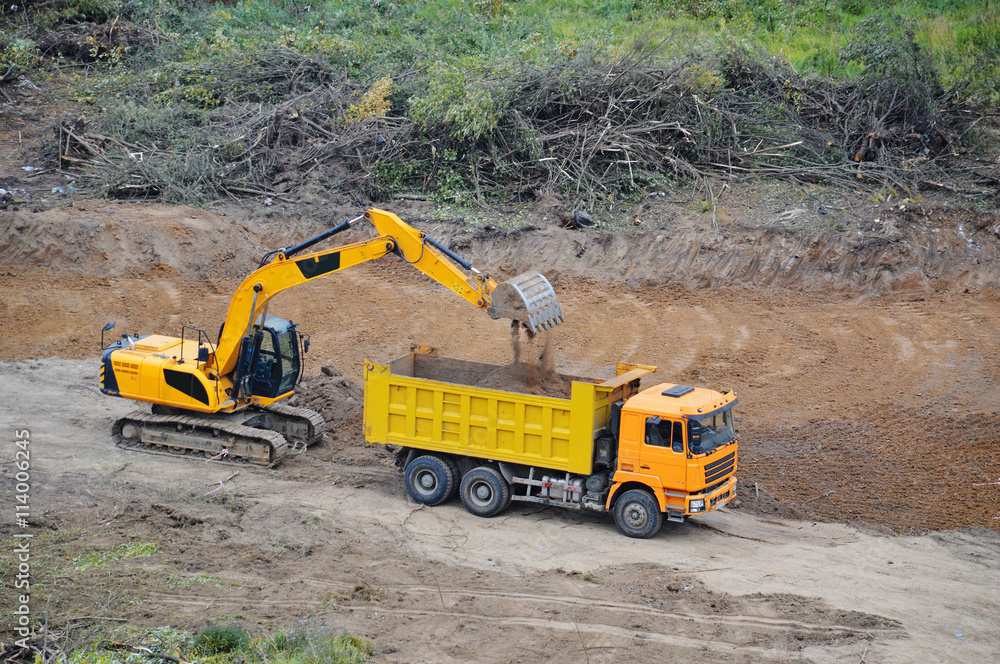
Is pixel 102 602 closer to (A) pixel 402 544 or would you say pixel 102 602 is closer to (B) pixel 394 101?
(A) pixel 402 544

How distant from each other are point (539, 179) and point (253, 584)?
1588 cm

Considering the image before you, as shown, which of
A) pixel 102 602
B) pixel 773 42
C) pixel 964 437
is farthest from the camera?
pixel 773 42

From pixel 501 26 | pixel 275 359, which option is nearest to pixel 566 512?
pixel 275 359

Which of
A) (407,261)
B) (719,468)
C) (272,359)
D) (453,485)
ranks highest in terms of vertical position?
(407,261)

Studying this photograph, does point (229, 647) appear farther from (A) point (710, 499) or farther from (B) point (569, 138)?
(B) point (569, 138)

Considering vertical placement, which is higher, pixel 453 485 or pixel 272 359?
pixel 272 359

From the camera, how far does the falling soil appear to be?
12195 millimetres

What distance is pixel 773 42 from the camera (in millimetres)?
27641

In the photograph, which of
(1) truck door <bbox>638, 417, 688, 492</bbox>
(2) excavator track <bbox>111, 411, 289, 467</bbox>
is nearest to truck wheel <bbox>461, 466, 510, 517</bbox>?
(1) truck door <bbox>638, 417, 688, 492</bbox>

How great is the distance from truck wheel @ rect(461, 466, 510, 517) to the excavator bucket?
1978mm

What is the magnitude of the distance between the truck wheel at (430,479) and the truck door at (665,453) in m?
2.62

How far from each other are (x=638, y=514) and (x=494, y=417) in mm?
2166

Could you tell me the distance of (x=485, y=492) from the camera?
11789 mm

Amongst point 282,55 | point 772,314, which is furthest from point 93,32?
point 772,314
